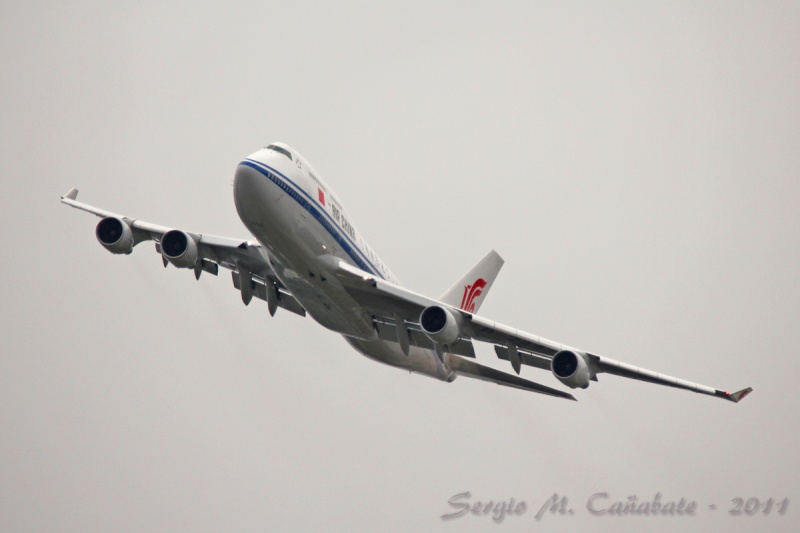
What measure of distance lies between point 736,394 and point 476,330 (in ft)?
28.6

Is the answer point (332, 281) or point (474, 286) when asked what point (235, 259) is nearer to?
point (332, 281)

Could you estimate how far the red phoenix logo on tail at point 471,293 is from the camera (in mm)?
43966

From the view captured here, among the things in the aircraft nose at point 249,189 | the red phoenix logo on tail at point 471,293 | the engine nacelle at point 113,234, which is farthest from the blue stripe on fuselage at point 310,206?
the red phoenix logo on tail at point 471,293

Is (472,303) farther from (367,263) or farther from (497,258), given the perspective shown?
(367,263)

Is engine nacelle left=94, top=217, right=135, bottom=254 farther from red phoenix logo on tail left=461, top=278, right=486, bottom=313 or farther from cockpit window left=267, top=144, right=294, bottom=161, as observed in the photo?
red phoenix logo on tail left=461, top=278, right=486, bottom=313

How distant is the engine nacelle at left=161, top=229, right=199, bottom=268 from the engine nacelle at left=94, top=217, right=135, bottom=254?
2068 millimetres

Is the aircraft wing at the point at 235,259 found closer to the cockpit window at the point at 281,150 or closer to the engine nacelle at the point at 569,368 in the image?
the cockpit window at the point at 281,150

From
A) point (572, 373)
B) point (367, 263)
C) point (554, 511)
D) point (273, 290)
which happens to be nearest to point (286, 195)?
point (367, 263)

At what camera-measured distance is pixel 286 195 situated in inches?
1213

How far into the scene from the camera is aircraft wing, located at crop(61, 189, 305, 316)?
36.1 metres

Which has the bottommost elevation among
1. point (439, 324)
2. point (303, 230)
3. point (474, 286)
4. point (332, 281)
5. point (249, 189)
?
point (474, 286)

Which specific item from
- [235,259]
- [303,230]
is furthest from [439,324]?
[235,259]

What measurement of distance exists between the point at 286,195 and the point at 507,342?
9519 millimetres

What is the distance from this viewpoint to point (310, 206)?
104 ft
